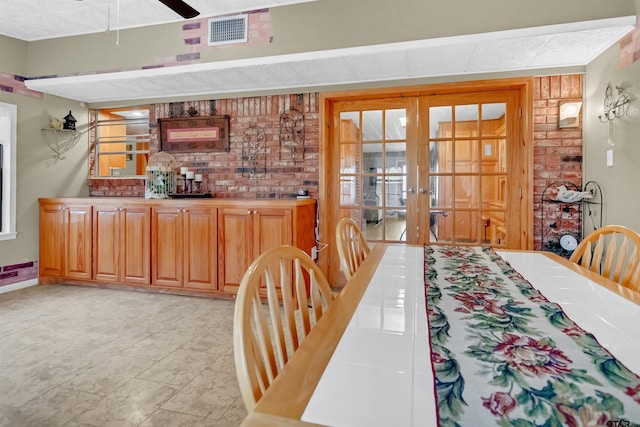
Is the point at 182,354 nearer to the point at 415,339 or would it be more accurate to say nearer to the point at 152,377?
the point at 152,377

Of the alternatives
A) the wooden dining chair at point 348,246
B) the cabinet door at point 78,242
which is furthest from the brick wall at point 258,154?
the wooden dining chair at point 348,246

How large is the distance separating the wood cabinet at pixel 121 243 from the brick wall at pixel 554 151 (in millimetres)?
3773

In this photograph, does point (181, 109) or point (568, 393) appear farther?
point (181, 109)

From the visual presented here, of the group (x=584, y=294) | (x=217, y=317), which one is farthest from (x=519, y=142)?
(x=217, y=317)

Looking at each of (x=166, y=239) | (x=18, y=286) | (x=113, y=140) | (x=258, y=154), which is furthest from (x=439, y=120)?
(x=18, y=286)

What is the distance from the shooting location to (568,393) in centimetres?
60

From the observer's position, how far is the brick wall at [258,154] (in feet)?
12.6

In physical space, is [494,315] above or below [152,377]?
above

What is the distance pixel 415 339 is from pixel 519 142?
10.4 ft

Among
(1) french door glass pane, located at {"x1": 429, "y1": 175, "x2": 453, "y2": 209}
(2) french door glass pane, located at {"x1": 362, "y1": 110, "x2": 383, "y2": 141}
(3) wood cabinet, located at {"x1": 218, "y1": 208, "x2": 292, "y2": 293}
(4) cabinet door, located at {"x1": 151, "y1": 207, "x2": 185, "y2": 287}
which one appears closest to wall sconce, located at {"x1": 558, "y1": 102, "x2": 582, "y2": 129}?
(1) french door glass pane, located at {"x1": 429, "y1": 175, "x2": 453, "y2": 209}

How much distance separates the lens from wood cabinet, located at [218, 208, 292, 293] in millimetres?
3377

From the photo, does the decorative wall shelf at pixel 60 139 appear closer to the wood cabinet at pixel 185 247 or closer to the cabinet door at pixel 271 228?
the wood cabinet at pixel 185 247

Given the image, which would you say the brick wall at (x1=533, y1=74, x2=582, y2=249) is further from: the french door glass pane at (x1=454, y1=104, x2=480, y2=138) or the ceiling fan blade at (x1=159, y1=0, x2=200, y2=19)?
the ceiling fan blade at (x1=159, y1=0, x2=200, y2=19)

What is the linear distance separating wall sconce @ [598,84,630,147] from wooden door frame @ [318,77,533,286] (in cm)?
55
